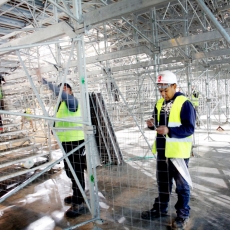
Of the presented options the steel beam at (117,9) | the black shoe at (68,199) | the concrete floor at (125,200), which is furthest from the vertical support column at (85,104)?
the black shoe at (68,199)

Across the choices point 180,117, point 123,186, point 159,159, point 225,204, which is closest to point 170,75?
point 180,117

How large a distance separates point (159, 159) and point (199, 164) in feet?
10.5

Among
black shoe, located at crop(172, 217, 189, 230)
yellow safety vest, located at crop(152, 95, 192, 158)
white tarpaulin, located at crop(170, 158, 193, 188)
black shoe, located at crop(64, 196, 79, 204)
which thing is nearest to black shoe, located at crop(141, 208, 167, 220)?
black shoe, located at crop(172, 217, 189, 230)

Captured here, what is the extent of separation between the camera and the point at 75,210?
3.94m

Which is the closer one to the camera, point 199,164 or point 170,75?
point 170,75

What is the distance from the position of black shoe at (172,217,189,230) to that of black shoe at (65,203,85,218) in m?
1.64

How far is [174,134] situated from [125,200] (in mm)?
1941

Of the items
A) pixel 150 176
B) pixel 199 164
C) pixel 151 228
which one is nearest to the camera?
pixel 151 228

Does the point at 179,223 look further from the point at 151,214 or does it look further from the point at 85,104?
the point at 85,104

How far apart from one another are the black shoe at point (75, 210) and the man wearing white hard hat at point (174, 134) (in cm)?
144

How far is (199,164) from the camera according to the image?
6.07 meters

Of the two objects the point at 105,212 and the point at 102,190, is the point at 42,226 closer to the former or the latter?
the point at 105,212

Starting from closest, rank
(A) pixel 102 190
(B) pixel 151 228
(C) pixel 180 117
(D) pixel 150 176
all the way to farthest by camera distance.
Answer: (C) pixel 180 117, (B) pixel 151 228, (A) pixel 102 190, (D) pixel 150 176

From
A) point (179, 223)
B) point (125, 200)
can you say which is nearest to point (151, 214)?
point (179, 223)
